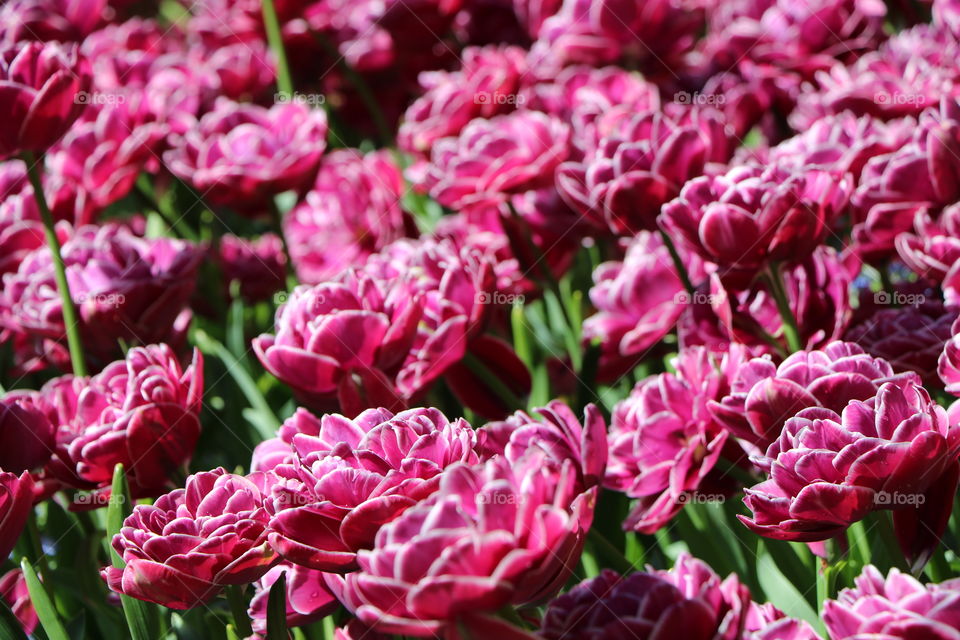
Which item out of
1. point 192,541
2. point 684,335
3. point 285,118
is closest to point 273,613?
point 192,541

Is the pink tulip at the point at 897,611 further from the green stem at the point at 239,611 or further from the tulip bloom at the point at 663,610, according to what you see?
the green stem at the point at 239,611

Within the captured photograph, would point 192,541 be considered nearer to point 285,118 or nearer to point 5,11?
point 285,118

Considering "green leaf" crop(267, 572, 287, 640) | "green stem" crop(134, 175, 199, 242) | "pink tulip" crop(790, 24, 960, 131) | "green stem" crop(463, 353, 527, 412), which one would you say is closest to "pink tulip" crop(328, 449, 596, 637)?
"green leaf" crop(267, 572, 287, 640)

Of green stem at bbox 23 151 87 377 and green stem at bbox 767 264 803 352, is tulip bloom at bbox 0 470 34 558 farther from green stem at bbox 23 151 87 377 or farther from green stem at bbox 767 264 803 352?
green stem at bbox 767 264 803 352

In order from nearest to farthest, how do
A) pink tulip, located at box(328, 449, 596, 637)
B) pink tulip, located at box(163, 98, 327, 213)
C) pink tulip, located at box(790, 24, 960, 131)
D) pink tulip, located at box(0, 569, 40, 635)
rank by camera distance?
pink tulip, located at box(328, 449, 596, 637)
pink tulip, located at box(0, 569, 40, 635)
pink tulip, located at box(790, 24, 960, 131)
pink tulip, located at box(163, 98, 327, 213)

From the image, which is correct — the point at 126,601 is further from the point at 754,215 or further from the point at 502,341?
the point at 754,215

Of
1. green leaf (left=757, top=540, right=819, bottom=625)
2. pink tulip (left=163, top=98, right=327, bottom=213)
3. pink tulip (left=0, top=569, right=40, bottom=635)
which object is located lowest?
pink tulip (left=0, top=569, right=40, bottom=635)

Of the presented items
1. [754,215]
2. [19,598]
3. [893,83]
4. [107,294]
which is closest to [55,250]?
[107,294]

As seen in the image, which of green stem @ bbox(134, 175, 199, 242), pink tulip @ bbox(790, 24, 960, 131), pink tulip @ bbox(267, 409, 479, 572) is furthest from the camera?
green stem @ bbox(134, 175, 199, 242)

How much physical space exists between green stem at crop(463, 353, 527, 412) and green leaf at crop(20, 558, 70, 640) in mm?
456

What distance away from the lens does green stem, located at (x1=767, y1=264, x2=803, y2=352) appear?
3.17 ft

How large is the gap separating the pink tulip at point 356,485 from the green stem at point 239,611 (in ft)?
0.45

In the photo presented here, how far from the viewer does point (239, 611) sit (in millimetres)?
818

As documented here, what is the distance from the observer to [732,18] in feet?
5.39
